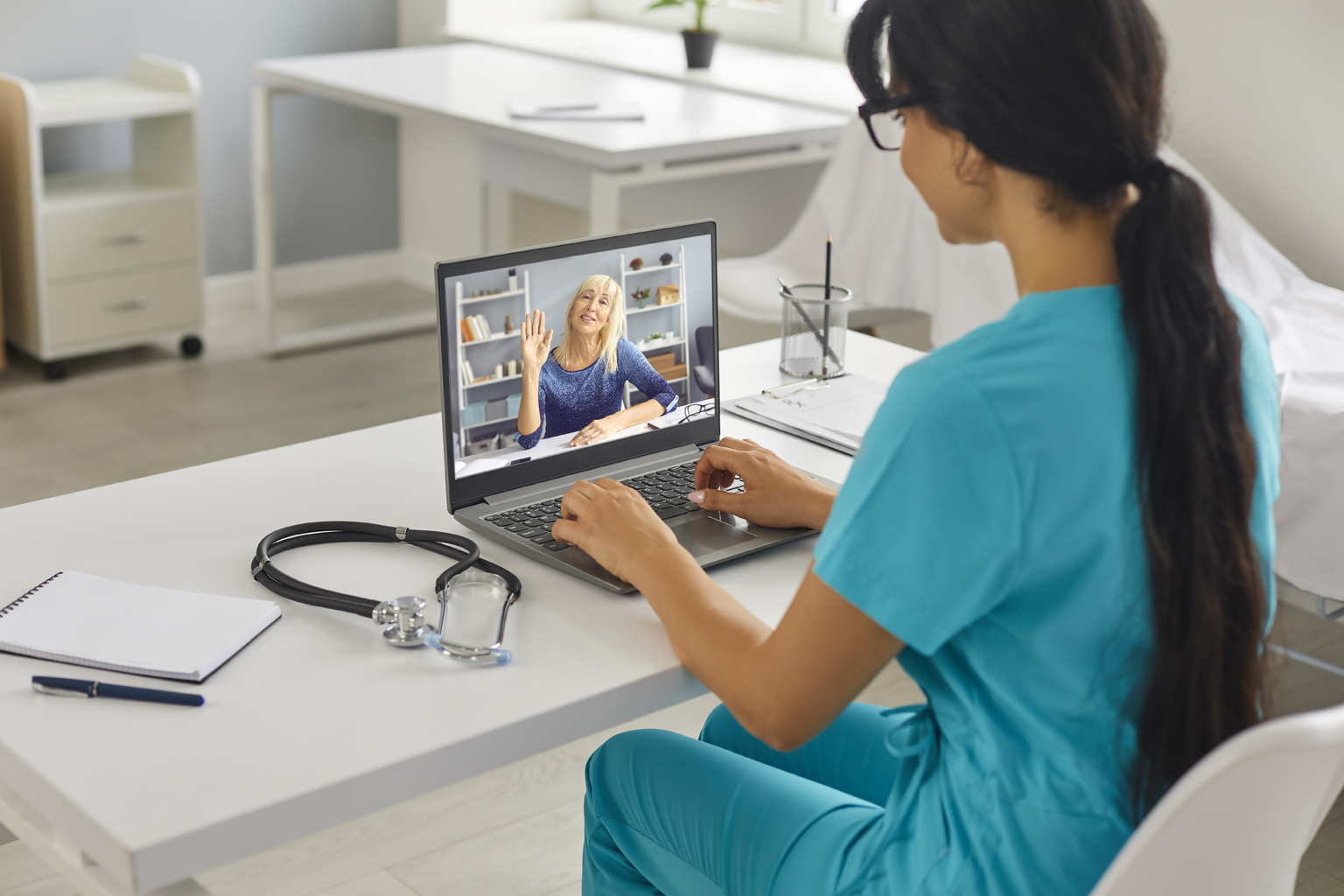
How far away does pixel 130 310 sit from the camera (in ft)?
12.1

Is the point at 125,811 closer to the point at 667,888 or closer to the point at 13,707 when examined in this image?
the point at 13,707

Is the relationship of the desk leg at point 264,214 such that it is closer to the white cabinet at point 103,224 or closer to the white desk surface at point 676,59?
the white cabinet at point 103,224

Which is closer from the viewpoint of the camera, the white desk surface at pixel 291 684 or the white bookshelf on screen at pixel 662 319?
the white desk surface at pixel 291 684

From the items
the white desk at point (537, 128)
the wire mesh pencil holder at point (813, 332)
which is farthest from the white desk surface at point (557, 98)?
the wire mesh pencil holder at point (813, 332)

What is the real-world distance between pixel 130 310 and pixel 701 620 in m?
3.07

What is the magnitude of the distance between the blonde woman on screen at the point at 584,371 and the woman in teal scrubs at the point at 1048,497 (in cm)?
39

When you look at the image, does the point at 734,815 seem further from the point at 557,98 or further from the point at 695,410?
the point at 557,98

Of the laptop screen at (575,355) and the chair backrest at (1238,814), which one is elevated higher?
the laptop screen at (575,355)

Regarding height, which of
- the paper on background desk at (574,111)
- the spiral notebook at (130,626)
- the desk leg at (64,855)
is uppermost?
the paper on background desk at (574,111)

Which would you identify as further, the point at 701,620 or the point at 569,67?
the point at 569,67

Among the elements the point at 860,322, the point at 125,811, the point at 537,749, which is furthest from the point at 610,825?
the point at 860,322

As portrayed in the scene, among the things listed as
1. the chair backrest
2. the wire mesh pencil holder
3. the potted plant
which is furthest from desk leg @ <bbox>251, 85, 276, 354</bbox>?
the chair backrest

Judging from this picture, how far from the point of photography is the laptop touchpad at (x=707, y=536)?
A: 1.21m

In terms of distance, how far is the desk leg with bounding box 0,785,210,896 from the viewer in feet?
2.80
